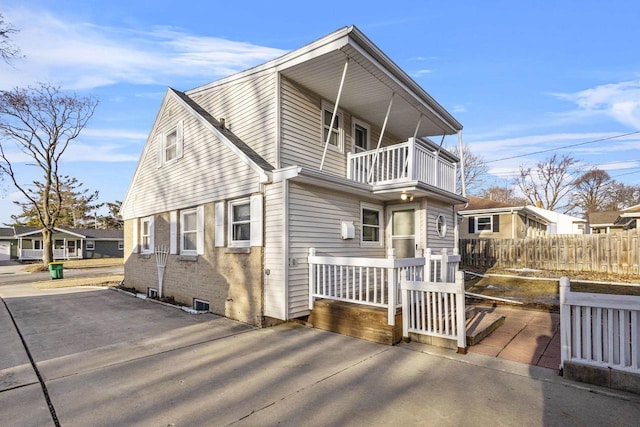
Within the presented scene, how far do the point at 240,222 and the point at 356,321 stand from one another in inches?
135

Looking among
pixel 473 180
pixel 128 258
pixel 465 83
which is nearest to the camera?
pixel 128 258

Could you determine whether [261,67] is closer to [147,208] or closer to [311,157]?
[311,157]

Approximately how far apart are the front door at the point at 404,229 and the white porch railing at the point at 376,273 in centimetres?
192

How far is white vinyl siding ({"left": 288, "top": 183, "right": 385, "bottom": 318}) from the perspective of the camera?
6.62 metres

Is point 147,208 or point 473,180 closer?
point 147,208

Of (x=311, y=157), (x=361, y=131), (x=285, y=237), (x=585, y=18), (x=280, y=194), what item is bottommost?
(x=285, y=237)

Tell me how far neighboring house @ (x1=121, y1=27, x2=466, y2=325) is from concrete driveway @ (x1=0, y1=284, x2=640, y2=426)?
5.23ft

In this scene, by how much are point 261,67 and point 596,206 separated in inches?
1872

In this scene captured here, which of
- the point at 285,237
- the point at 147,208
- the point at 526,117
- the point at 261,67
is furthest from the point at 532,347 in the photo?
the point at 526,117

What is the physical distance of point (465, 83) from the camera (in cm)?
1770

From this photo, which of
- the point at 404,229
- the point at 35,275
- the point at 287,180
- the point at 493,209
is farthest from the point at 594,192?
the point at 35,275

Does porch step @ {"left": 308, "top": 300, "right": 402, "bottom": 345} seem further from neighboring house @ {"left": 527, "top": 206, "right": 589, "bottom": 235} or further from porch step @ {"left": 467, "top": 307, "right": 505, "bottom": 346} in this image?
neighboring house @ {"left": 527, "top": 206, "right": 589, "bottom": 235}

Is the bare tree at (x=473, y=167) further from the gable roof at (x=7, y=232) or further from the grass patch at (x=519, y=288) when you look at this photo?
the gable roof at (x=7, y=232)

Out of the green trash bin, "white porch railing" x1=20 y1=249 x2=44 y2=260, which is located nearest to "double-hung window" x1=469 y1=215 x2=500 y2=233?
the green trash bin
